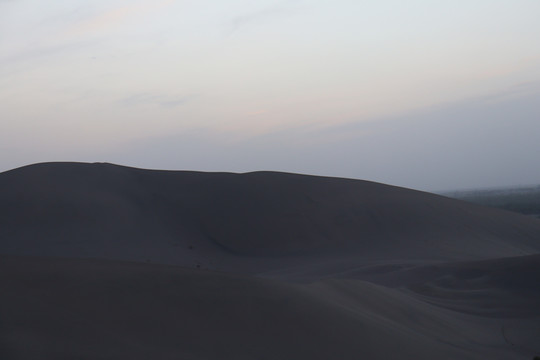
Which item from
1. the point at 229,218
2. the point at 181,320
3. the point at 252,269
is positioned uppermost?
the point at 229,218

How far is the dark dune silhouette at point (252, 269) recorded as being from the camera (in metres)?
4.97

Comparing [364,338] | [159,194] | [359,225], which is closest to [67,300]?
[364,338]

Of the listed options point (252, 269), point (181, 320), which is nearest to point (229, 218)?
point (252, 269)

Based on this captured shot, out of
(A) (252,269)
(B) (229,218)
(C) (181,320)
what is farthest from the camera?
(B) (229,218)

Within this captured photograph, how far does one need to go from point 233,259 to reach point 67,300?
13.1m

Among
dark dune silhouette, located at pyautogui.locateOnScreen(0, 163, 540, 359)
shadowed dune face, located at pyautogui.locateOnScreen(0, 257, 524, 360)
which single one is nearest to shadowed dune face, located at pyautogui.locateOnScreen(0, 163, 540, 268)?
dark dune silhouette, located at pyautogui.locateOnScreen(0, 163, 540, 359)

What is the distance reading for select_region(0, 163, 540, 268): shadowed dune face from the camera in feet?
59.7

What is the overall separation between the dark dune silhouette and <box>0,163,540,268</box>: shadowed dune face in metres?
0.09

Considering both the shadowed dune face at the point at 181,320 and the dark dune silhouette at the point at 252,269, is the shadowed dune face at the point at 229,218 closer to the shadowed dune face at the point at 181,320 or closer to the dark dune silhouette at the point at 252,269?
the dark dune silhouette at the point at 252,269

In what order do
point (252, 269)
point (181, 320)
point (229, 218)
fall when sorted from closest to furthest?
1. point (181, 320)
2. point (252, 269)
3. point (229, 218)

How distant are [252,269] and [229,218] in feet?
15.7

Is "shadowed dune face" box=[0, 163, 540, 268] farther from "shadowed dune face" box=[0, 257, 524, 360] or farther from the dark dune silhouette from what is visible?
"shadowed dune face" box=[0, 257, 524, 360]

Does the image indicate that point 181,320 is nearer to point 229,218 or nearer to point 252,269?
point 252,269

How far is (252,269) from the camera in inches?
657
